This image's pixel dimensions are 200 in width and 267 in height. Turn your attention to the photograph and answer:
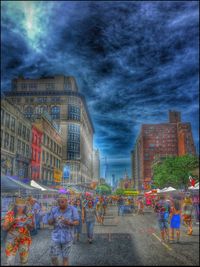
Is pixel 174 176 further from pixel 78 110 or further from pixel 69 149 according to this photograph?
pixel 78 110

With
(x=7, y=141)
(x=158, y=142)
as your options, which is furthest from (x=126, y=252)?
(x=158, y=142)

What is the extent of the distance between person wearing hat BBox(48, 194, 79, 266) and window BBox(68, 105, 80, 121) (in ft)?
314

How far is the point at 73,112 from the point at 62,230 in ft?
320

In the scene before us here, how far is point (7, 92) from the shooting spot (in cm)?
10038

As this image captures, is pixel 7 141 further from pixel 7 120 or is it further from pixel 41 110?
pixel 41 110

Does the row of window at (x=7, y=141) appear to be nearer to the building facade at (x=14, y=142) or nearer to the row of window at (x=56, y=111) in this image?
the building facade at (x=14, y=142)

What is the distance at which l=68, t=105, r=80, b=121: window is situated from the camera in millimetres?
101688

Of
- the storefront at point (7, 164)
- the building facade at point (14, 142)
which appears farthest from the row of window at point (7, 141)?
the storefront at point (7, 164)

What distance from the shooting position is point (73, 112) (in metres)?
103

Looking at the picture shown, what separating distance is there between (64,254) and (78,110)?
328 feet

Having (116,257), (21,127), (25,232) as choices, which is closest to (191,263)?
(116,257)

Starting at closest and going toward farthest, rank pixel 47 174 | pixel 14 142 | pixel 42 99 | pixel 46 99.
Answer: pixel 14 142 → pixel 47 174 → pixel 42 99 → pixel 46 99

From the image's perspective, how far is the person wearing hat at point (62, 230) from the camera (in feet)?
19.2

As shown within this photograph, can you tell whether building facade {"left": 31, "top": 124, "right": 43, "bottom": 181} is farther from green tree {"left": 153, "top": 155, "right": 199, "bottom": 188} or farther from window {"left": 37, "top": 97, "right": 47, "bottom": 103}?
window {"left": 37, "top": 97, "right": 47, "bottom": 103}
